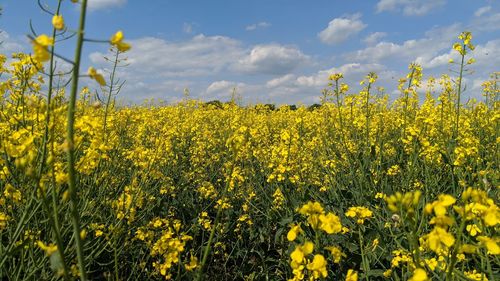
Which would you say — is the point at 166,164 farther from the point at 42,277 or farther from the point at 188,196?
the point at 42,277

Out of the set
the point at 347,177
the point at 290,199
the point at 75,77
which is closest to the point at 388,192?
the point at 347,177

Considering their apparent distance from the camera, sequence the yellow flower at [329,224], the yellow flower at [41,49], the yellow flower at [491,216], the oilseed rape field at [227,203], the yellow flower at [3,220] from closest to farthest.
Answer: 1. the yellow flower at [41,49]
2. the yellow flower at [491,216]
3. the yellow flower at [329,224]
4. the oilseed rape field at [227,203]
5. the yellow flower at [3,220]

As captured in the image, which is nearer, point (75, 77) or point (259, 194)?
point (75, 77)

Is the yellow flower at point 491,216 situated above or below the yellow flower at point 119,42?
below

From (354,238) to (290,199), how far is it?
583 mm

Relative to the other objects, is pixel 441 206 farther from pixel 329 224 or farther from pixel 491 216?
pixel 329 224

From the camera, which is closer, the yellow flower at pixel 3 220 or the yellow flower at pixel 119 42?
the yellow flower at pixel 119 42

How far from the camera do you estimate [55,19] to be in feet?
3.19

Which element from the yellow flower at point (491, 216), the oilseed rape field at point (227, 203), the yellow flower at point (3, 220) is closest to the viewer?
the yellow flower at point (491, 216)

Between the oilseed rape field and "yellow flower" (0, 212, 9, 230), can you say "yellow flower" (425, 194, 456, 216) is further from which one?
"yellow flower" (0, 212, 9, 230)

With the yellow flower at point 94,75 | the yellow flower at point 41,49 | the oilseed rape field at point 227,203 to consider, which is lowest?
the oilseed rape field at point 227,203

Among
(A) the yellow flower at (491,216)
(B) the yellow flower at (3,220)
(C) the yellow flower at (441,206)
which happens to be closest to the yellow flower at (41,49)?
(C) the yellow flower at (441,206)

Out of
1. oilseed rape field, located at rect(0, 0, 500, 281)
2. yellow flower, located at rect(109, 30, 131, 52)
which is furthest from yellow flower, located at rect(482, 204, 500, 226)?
yellow flower, located at rect(109, 30, 131, 52)

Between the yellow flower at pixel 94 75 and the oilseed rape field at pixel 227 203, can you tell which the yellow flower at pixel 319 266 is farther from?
the yellow flower at pixel 94 75
